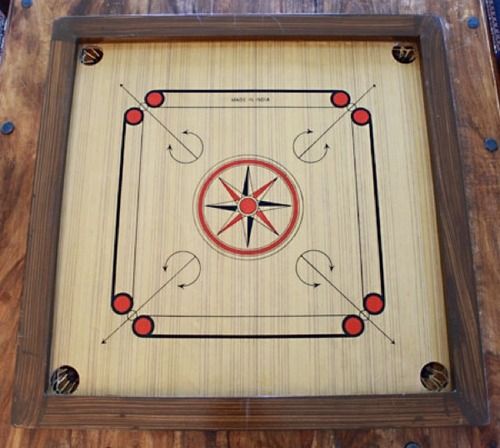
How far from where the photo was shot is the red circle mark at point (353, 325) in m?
0.77

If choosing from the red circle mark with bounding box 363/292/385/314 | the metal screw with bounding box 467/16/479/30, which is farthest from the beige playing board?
the metal screw with bounding box 467/16/479/30

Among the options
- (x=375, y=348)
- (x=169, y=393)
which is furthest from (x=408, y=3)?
(x=169, y=393)

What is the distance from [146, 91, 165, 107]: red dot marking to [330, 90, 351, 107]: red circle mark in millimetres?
257

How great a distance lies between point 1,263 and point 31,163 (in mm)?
152

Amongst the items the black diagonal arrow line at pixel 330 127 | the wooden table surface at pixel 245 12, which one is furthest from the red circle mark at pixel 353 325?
the black diagonal arrow line at pixel 330 127

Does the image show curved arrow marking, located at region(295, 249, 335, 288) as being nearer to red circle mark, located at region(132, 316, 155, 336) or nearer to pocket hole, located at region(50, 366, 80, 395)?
red circle mark, located at region(132, 316, 155, 336)

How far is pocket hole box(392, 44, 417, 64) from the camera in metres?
0.89

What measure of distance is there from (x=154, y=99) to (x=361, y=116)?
0.31m

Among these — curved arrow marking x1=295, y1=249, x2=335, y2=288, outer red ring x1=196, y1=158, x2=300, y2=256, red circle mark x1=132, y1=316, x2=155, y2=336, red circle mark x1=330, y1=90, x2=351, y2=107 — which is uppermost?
red circle mark x1=330, y1=90, x2=351, y2=107

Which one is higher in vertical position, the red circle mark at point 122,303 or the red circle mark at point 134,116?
the red circle mark at point 134,116

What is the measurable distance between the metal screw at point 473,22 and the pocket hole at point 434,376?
1.75 ft

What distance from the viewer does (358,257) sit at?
80 cm

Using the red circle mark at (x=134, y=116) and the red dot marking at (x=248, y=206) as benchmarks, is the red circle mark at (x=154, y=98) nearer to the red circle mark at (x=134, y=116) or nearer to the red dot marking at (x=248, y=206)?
the red circle mark at (x=134, y=116)

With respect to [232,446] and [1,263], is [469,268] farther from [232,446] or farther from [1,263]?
[1,263]
